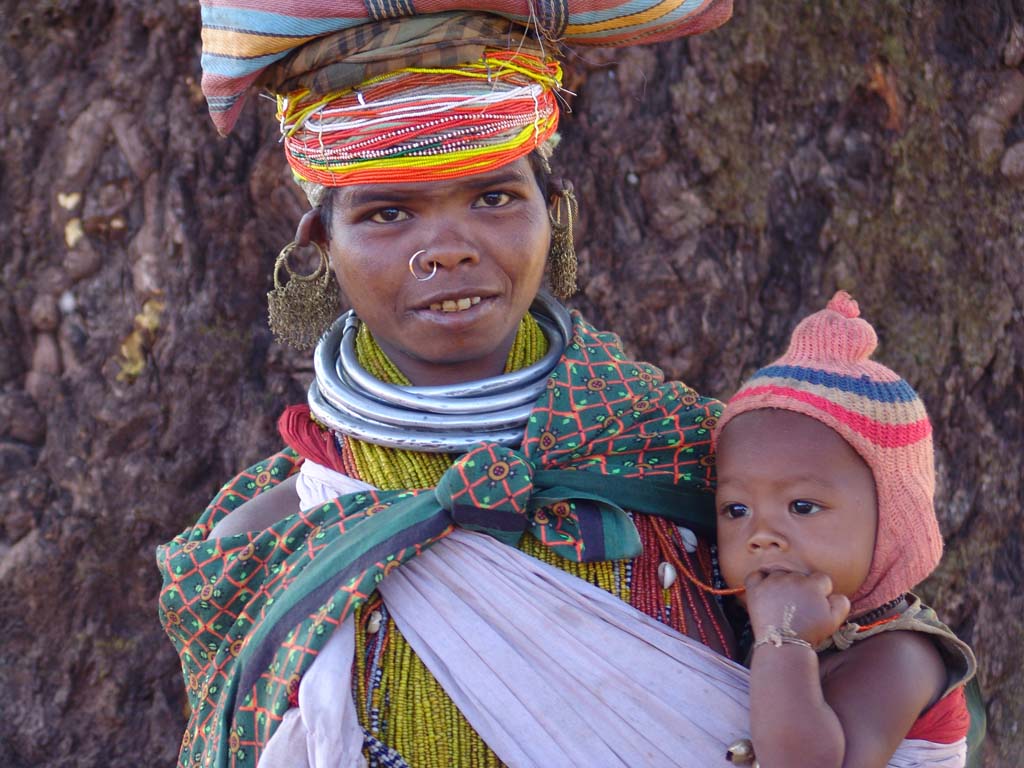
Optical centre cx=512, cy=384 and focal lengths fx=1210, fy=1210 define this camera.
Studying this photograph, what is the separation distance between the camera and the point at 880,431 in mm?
1792

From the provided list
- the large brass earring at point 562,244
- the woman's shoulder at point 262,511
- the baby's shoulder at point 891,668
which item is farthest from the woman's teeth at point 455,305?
the baby's shoulder at point 891,668

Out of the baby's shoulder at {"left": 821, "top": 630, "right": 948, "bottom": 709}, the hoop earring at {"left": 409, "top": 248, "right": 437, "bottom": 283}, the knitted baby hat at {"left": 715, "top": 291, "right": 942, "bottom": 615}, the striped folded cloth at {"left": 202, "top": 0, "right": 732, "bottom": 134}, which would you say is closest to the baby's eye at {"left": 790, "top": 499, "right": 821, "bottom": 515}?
Result: the knitted baby hat at {"left": 715, "top": 291, "right": 942, "bottom": 615}

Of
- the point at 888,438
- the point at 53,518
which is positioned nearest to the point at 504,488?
the point at 888,438

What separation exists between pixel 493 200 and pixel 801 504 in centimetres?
68

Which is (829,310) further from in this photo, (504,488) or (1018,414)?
(1018,414)

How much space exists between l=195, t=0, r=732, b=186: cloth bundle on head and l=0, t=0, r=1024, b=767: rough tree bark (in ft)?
3.62

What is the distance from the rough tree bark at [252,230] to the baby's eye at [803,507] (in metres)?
1.32

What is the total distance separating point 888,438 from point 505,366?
66 centimetres

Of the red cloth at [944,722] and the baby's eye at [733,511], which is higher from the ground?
the baby's eye at [733,511]

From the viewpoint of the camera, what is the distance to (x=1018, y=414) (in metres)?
3.15

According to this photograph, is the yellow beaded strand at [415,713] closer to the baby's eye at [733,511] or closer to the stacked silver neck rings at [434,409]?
the stacked silver neck rings at [434,409]

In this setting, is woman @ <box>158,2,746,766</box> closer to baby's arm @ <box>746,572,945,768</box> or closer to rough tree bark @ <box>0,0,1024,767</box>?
baby's arm @ <box>746,572,945,768</box>

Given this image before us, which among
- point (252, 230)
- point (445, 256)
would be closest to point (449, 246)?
point (445, 256)

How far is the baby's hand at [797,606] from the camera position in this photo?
5.56 ft
